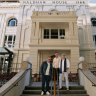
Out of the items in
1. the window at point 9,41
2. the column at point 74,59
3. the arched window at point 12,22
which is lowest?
the column at point 74,59

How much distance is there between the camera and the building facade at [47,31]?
15.1 metres

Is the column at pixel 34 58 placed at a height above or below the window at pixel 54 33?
below

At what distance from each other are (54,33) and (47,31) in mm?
990

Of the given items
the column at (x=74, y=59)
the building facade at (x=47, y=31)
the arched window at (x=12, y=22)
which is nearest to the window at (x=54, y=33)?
the building facade at (x=47, y=31)

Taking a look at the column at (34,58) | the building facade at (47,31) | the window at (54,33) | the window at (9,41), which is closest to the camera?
the column at (34,58)

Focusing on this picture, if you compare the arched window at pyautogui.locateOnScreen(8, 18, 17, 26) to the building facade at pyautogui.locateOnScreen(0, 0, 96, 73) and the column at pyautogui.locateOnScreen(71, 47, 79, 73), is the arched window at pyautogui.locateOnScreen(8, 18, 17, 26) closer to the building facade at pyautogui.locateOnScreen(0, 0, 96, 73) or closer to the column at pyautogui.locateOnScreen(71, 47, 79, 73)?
the building facade at pyautogui.locateOnScreen(0, 0, 96, 73)

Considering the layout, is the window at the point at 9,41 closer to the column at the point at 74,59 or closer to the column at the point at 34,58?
the column at the point at 34,58

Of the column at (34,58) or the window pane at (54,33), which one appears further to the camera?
the window pane at (54,33)

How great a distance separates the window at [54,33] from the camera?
1705 centimetres

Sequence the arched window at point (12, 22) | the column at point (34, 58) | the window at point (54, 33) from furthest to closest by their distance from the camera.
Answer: the arched window at point (12, 22) → the window at point (54, 33) → the column at point (34, 58)

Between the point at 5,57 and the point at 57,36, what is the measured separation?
8.11 m

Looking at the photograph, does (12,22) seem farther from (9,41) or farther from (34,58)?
(34,58)

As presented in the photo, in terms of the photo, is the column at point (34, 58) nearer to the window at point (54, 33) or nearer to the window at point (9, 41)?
the window at point (54, 33)

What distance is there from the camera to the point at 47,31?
17344 mm
